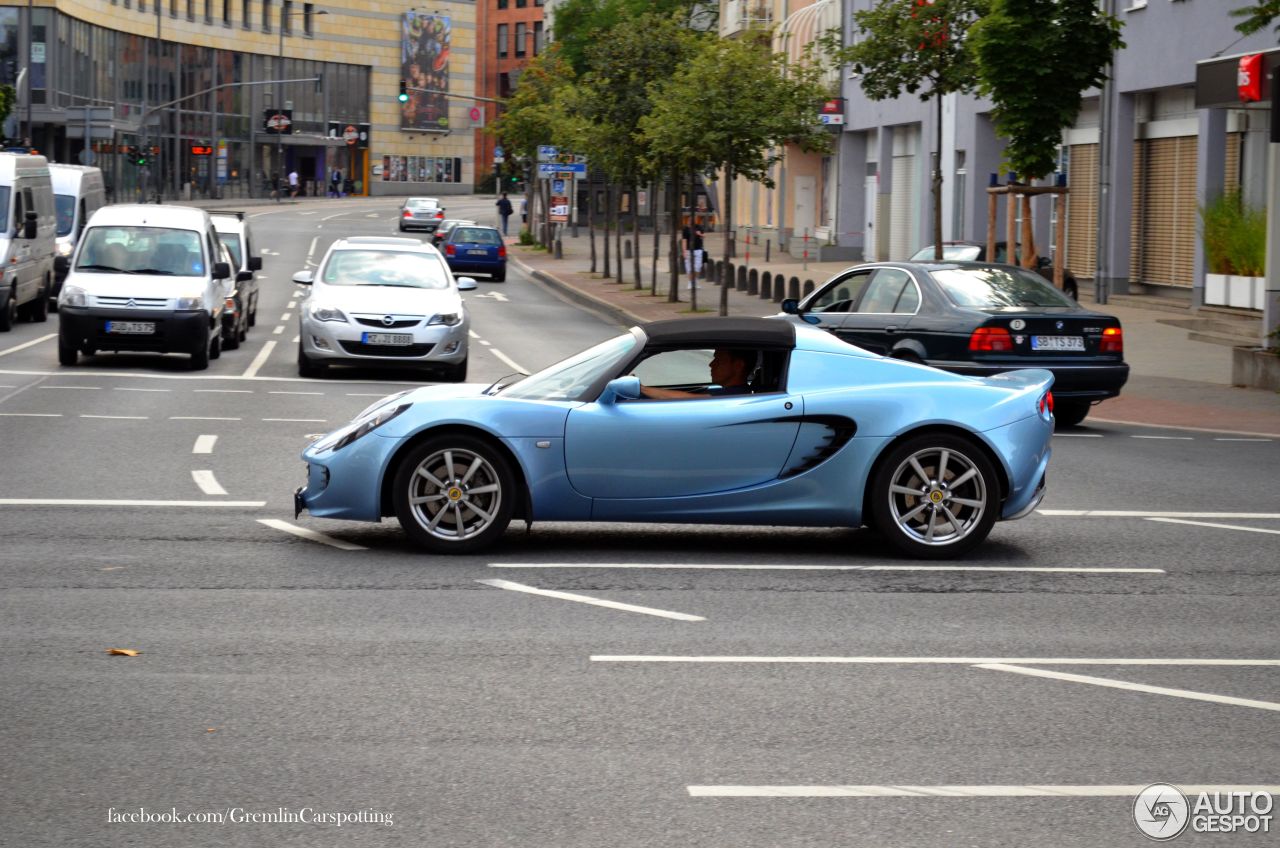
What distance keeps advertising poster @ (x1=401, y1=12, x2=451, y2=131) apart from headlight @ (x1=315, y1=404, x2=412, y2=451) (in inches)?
4748

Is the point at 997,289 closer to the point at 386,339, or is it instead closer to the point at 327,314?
the point at 386,339

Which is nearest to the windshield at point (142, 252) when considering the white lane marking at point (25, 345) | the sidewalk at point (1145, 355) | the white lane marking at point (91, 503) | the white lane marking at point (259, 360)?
the white lane marking at point (259, 360)

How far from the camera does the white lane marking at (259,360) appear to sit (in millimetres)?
22859

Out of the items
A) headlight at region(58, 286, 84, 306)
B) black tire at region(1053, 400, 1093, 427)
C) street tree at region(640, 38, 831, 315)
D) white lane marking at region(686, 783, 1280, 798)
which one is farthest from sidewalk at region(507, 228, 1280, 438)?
white lane marking at region(686, 783, 1280, 798)

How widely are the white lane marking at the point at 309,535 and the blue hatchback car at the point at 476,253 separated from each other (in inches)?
1674

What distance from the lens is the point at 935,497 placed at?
10.0m

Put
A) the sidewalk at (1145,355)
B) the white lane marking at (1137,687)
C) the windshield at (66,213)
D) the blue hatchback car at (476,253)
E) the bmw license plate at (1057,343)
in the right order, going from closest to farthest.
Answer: the white lane marking at (1137,687), the bmw license plate at (1057,343), the sidewalk at (1145,355), the windshield at (66,213), the blue hatchback car at (476,253)

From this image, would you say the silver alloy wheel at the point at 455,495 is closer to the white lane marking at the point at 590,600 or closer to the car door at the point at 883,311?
the white lane marking at the point at 590,600

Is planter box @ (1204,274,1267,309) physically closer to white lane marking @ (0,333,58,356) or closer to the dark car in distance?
the dark car in distance

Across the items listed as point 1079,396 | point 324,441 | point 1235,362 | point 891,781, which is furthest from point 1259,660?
point 1235,362

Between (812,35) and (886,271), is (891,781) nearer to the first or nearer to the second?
(886,271)

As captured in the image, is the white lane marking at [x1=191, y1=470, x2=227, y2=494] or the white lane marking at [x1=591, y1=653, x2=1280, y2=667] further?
the white lane marking at [x1=191, y1=470, x2=227, y2=494]

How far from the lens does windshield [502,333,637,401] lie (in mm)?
10016

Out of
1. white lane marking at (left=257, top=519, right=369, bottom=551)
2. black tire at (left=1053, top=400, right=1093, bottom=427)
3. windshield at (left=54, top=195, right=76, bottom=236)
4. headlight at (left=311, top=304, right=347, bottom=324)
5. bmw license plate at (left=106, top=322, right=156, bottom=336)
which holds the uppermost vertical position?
windshield at (left=54, top=195, right=76, bottom=236)
